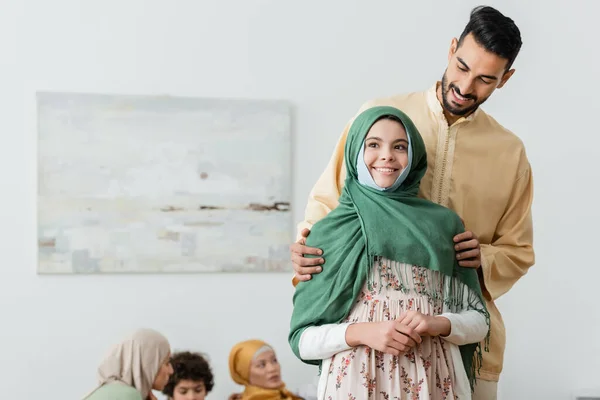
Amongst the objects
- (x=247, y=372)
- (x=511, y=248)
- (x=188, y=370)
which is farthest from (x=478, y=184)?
(x=247, y=372)

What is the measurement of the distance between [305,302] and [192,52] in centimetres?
265

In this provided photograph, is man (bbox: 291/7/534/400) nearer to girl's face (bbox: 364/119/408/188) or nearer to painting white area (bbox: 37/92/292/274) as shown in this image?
girl's face (bbox: 364/119/408/188)

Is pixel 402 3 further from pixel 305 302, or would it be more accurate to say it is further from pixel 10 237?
pixel 305 302

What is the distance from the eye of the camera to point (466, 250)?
6.06ft

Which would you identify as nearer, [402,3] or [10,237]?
[10,237]

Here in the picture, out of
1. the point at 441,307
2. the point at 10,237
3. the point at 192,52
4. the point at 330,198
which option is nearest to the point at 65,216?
the point at 10,237

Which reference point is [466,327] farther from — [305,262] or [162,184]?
[162,184]

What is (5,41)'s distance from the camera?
13.6ft

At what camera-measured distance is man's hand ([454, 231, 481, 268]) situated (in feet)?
6.02

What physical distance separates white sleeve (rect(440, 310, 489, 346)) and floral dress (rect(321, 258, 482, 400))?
0.04m

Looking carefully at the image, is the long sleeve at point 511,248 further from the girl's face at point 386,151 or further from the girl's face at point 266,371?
the girl's face at point 266,371

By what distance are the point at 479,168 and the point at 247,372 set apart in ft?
7.25

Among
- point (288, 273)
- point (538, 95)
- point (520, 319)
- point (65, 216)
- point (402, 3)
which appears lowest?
point (520, 319)

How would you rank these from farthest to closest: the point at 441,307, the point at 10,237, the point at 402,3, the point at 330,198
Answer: the point at 402,3, the point at 10,237, the point at 330,198, the point at 441,307
